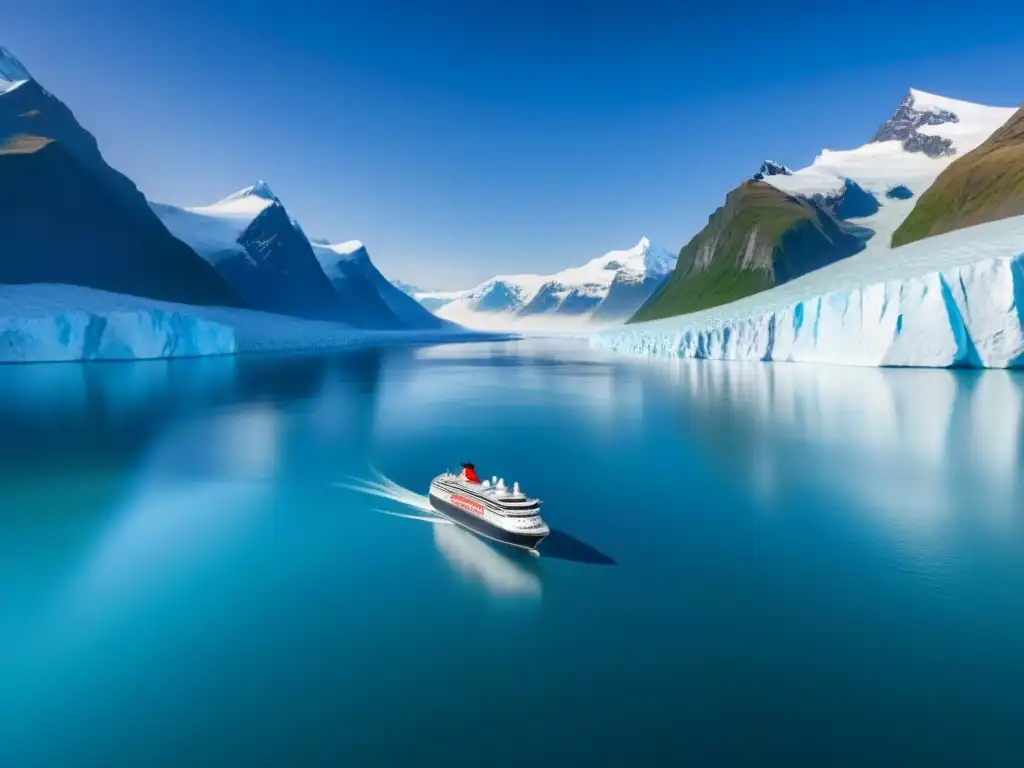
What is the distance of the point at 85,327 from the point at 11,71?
99.9 m

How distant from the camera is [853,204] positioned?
14100 cm

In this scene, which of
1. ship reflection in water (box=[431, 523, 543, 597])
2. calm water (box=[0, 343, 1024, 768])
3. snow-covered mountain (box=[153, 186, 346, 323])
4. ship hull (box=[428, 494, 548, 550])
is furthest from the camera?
snow-covered mountain (box=[153, 186, 346, 323])

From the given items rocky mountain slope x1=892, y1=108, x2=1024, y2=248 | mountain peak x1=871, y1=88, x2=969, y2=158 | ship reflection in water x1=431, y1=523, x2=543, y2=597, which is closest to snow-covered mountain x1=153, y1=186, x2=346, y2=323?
rocky mountain slope x1=892, y1=108, x2=1024, y2=248

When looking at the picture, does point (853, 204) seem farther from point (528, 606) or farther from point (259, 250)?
point (528, 606)

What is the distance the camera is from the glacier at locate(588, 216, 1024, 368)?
39594 millimetres

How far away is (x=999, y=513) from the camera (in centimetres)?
1447

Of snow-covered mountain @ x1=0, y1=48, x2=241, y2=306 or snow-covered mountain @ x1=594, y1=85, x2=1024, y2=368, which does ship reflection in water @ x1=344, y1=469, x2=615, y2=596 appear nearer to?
snow-covered mountain @ x1=594, y1=85, x2=1024, y2=368

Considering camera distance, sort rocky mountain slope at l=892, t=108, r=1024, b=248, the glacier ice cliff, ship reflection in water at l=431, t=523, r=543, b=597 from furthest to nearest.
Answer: rocky mountain slope at l=892, t=108, r=1024, b=248, the glacier ice cliff, ship reflection in water at l=431, t=523, r=543, b=597

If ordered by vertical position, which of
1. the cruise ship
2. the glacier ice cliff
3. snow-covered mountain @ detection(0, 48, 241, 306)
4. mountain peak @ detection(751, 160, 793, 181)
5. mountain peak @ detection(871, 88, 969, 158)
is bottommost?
the cruise ship

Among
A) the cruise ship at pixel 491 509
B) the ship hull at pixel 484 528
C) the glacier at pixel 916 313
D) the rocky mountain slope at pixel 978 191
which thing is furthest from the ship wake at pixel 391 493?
the rocky mountain slope at pixel 978 191

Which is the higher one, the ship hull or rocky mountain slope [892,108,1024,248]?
rocky mountain slope [892,108,1024,248]

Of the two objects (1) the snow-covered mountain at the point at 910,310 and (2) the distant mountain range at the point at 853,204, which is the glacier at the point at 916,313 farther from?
(2) the distant mountain range at the point at 853,204

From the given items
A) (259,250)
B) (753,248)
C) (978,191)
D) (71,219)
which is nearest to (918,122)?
(753,248)

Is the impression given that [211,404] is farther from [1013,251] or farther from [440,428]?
[1013,251]
